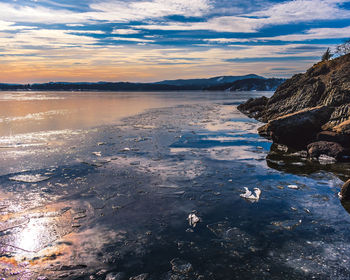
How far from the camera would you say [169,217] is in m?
5.46

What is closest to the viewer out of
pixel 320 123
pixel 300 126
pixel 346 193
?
pixel 346 193

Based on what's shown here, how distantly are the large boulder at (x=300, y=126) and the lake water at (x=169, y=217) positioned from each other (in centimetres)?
268

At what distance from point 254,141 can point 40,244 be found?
36.9 ft

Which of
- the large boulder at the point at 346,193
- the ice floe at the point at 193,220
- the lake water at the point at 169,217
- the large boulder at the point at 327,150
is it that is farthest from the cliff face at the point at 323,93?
the ice floe at the point at 193,220

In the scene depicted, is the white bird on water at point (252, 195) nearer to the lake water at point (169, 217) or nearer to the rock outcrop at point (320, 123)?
the lake water at point (169, 217)

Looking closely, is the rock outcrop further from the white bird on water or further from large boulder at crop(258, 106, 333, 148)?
the white bird on water

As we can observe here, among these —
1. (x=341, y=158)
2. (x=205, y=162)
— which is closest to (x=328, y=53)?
(x=341, y=158)

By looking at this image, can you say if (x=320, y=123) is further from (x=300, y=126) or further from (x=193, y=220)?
(x=193, y=220)

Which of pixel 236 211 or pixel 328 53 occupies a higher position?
pixel 328 53

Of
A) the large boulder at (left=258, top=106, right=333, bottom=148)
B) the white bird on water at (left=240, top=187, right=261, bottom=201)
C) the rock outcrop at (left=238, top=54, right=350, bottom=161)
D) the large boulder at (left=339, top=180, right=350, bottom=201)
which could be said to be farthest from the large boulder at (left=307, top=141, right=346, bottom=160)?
the white bird on water at (left=240, top=187, right=261, bottom=201)

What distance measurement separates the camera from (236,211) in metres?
5.70

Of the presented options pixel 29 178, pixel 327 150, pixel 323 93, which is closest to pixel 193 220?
pixel 29 178

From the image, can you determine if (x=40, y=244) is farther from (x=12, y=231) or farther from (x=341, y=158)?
(x=341, y=158)

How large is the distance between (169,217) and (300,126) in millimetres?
9309
